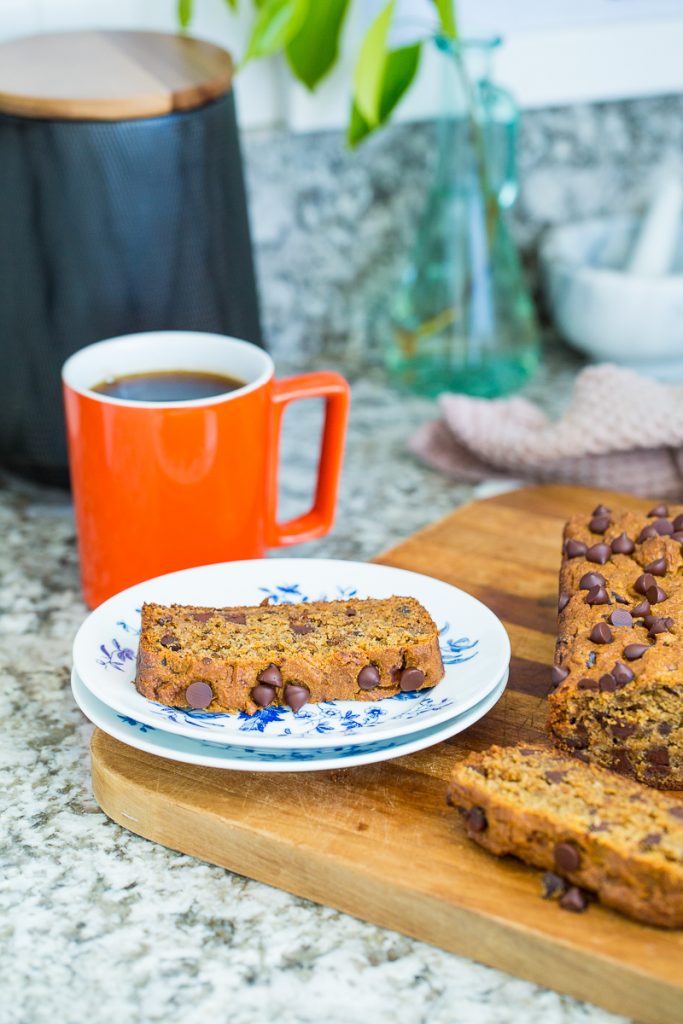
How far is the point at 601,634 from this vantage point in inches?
38.5

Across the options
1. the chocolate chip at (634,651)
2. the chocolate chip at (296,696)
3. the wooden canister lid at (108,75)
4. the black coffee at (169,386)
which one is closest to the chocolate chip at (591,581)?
the chocolate chip at (634,651)

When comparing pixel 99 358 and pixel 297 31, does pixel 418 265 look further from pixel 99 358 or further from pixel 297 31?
pixel 99 358

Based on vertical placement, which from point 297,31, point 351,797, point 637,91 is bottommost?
point 351,797

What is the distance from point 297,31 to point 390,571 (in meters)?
0.70

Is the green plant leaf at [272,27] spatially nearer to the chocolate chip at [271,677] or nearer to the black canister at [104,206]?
the black canister at [104,206]

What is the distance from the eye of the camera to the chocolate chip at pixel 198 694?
3.12 feet

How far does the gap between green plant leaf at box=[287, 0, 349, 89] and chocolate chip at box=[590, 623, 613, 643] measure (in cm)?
85

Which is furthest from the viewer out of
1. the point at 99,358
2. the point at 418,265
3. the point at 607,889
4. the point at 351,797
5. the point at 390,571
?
the point at 418,265

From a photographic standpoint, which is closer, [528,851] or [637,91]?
[528,851]

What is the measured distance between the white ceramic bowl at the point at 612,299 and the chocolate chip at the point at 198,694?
0.91 m

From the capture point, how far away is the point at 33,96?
1229 mm

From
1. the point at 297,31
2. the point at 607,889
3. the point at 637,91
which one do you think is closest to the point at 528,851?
the point at 607,889

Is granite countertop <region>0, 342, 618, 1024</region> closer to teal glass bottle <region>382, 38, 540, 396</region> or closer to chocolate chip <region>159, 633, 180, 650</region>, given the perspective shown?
chocolate chip <region>159, 633, 180, 650</region>

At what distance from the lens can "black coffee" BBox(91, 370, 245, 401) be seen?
121 centimetres
